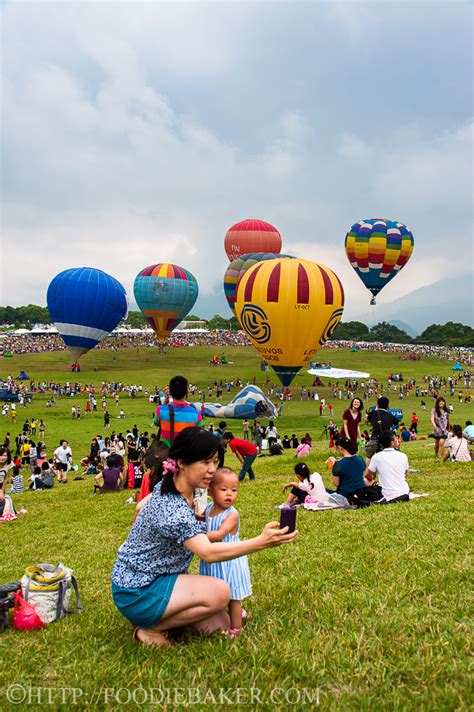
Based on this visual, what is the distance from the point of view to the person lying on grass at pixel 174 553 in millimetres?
3547

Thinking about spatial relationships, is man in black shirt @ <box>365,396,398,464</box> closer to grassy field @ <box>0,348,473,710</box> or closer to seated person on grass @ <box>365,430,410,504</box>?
seated person on grass @ <box>365,430,410,504</box>

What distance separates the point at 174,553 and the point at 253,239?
205ft

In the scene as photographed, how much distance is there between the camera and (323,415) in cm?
4022

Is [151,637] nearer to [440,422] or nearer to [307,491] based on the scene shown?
[307,491]

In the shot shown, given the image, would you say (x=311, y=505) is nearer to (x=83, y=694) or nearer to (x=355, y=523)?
(x=355, y=523)

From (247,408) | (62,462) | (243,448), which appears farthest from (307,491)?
(247,408)

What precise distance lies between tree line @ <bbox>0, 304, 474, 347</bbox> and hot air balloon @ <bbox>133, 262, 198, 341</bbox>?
59365 millimetres

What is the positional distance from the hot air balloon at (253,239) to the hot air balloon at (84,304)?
19.1 m

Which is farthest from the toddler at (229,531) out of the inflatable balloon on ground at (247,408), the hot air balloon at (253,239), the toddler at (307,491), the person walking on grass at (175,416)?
the hot air balloon at (253,239)

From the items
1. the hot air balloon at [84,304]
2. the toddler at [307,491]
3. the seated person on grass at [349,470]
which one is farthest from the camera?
the hot air balloon at [84,304]

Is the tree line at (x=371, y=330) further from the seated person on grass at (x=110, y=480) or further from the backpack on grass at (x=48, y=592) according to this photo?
the backpack on grass at (x=48, y=592)

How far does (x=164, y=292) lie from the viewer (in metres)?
62.0

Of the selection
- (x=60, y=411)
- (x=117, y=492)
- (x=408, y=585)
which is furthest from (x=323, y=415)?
(x=408, y=585)

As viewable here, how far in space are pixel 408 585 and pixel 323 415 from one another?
3622cm
